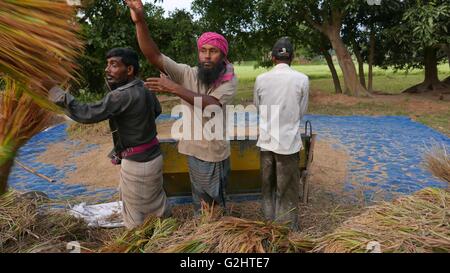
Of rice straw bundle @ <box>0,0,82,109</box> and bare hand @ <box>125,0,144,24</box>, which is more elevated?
bare hand @ <box>125,0,144,24</box>

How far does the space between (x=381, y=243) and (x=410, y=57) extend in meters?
14.9

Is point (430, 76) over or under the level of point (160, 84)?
under

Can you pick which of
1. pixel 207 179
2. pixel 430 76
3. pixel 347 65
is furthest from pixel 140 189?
pixel 430 76

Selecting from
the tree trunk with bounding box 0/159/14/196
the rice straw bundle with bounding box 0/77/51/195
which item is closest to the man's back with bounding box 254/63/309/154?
the rice straw bundle with bounding box 0/77/51/195

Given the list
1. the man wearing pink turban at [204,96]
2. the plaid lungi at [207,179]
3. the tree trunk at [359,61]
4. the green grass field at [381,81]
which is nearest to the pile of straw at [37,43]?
the man wearing pink turban at [204,96]

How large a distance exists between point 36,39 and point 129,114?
4.41 feet

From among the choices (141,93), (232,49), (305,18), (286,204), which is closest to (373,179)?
(286,204)

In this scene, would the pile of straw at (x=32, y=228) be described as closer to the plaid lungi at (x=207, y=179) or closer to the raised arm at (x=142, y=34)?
the plaid lungi at (x=207, y=179)

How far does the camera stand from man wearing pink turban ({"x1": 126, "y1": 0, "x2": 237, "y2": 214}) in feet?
8.76

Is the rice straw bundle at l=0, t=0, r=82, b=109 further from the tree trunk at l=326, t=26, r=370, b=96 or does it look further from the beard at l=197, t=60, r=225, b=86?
the tree trunk at l=326, t=26, r=370, b=96

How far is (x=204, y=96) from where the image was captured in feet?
8.61

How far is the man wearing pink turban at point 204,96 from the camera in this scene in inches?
105

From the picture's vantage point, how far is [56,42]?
1418mm

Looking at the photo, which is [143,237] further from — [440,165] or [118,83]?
[440,165]
